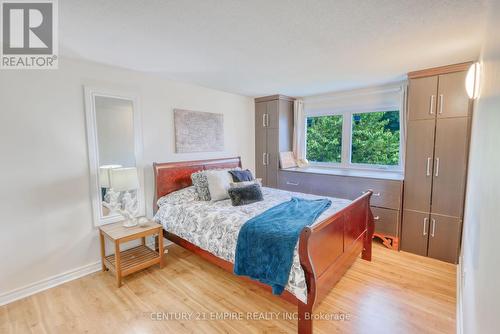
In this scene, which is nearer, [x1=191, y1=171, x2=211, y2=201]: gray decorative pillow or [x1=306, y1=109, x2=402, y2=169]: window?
[x1=191, y1=171, x2=211, y2=201]: gray decorative pillow

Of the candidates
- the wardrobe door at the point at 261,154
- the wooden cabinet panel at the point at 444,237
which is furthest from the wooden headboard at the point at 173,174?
the wooden cabinet panel at the point at 444,237

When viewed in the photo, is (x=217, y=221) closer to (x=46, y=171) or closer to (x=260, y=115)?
(x=46, y=171)

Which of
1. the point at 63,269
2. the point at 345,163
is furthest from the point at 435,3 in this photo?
the point at 63,269

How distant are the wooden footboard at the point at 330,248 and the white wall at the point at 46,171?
2376 mm

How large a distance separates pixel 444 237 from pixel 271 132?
2.83 metres

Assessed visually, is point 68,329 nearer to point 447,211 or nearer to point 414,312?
point 414,312

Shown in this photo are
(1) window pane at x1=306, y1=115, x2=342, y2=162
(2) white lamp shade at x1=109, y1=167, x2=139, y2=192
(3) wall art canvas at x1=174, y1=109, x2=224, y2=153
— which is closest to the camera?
(2) white lamp shade at x1=109, y1=167, x2=139, y2=192

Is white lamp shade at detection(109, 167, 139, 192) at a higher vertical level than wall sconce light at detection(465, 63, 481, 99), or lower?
lower

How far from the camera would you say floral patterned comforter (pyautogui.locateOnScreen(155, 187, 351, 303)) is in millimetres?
1816

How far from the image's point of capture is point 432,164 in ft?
9.52

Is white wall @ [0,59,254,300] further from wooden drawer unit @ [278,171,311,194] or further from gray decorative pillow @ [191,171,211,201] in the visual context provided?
wooden drawer unit @ [278,171,311,194]

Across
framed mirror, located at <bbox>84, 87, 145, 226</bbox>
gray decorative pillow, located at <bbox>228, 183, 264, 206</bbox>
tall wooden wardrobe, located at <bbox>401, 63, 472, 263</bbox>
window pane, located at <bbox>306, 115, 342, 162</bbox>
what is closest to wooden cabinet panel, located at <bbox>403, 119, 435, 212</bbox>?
tall wooden wardrobe, located at <bbox>401, 63, 472, 263</bbox>

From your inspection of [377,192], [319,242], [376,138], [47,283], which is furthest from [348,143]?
[47,283]

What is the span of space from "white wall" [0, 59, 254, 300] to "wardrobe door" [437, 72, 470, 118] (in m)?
3.53
